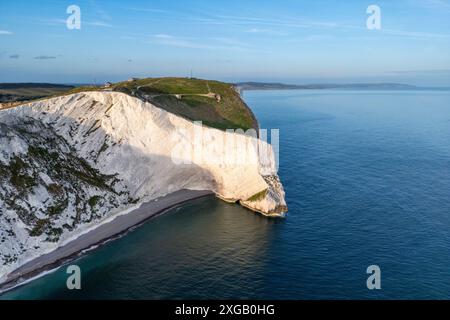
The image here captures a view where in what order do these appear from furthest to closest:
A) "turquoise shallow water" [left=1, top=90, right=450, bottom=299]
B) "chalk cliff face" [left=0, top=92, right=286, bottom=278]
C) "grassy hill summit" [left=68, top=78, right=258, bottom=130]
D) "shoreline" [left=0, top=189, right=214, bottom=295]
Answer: "grassy hill summit" [left=68, top=78, right=258, bottom=130] → "chalk cliff face" [left=0, top=92, right=286, bottom=278] → "shoreline" [left=0, top=189, right=214, bottom=295] → "turquoise shallow water" [left=1, top=90, right=450, bottom=299]

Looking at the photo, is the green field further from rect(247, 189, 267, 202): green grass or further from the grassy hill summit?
rect(247, 189, 267, 202): green grass

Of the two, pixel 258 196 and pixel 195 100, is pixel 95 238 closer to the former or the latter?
pixel 258 196

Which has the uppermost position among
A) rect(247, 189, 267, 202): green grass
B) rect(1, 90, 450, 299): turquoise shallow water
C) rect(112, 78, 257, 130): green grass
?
rect(112, 78, 257, 130): green grass

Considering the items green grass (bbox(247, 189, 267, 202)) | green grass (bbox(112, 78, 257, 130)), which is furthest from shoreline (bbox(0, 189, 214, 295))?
green grass (bbox(112, 78, 257, 130))

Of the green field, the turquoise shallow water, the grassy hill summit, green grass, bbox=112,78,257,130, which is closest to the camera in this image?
the turquoise shallow water

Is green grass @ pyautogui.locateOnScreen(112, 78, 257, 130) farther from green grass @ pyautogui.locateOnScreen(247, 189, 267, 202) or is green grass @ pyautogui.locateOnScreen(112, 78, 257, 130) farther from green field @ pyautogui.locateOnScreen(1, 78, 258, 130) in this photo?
green grass @ pyautogui.locateOnScreen(247, 189, 267, 202)

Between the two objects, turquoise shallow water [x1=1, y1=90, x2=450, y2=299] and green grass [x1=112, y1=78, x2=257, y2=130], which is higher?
green grass [x1=112, y1=78, x2=257, y2=130]

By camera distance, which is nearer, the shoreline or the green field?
the shoreline

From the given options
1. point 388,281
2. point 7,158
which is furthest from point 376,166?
point 7,158
